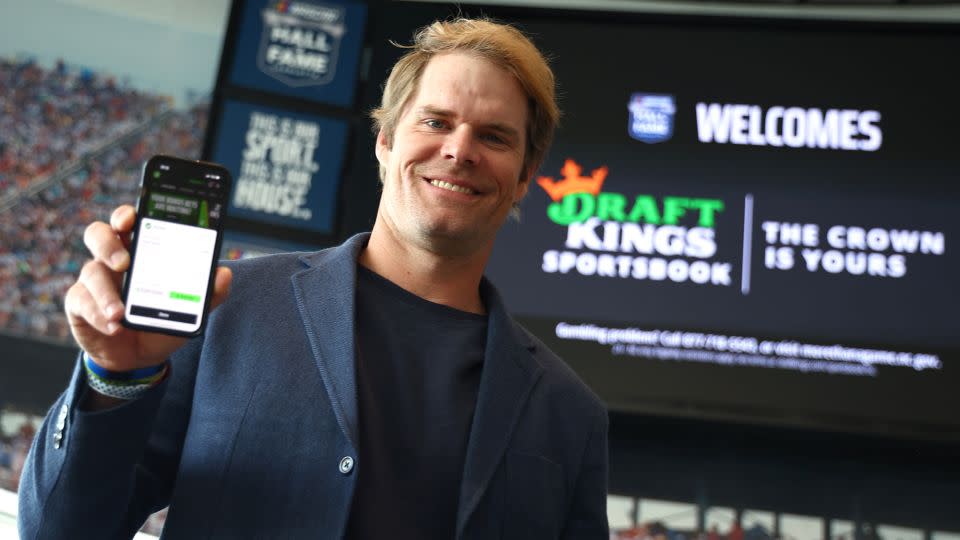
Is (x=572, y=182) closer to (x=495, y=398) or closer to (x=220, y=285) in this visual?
(x=495, y=398)

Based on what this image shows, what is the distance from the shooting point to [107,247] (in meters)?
1.08

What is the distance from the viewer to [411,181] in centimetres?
156

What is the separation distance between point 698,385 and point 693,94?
133 centimetres

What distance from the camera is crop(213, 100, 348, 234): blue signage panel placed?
4625mm

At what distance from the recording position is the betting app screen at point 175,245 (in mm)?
1092

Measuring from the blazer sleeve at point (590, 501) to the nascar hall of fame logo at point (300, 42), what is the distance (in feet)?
11.7

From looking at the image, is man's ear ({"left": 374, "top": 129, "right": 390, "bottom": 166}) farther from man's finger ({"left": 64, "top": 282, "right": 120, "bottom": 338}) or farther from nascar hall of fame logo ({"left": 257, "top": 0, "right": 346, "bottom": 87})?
nascar hall of fame logo ({"left": 257, "top": 0, "right": 346, "bottom": 87})

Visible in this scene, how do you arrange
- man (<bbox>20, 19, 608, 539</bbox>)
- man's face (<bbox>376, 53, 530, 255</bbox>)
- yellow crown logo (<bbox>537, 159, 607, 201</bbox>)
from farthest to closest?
yellow crown logo (<bbox>537, 159, 607, 201</bbox>), man's face (<bbox>376, 53, 530, 255</bbox>), man (<bbox>20, 19, 608, 539</bbox>)

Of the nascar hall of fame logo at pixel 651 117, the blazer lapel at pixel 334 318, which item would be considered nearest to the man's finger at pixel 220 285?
the blazer lapel at pixel 334 318

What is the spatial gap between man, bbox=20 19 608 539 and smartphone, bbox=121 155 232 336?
0.08 feet

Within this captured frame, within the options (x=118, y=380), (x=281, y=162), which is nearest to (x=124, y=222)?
(x=118, y=380)

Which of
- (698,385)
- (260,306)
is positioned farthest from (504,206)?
(698,385)

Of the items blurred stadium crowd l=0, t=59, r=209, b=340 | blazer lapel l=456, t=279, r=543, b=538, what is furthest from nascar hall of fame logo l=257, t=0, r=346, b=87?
blazer lapel l=456, t=279, r=543, b=538

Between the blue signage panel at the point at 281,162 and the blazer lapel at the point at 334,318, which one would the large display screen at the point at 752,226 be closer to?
the blue signage panel at the point at 281,162
